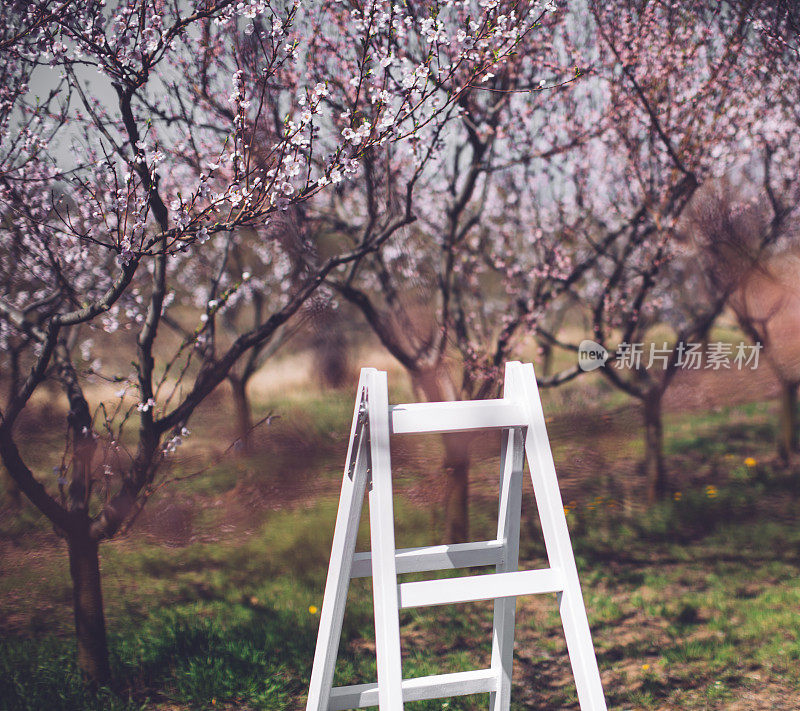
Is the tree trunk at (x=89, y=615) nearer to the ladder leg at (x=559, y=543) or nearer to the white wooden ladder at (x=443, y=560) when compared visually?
the white wooden ladder at (x=443, y=560)

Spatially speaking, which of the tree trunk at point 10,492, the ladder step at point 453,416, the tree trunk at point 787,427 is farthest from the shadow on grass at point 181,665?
the tree trunk at point 787,427

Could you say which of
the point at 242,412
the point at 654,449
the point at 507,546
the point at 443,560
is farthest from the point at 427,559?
the point at 654,449

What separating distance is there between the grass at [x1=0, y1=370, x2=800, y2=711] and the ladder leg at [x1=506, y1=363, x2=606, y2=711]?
4.79ft

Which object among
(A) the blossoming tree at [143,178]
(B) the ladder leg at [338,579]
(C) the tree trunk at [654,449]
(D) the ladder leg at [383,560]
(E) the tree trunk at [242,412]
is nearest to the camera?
(D) the ladder leg at [383,560]

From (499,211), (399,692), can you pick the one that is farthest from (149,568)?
(499,211)

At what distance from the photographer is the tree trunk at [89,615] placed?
10.6 ft

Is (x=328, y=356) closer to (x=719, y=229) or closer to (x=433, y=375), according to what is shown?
(x=433, y=375)

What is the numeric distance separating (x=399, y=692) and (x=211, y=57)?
333 centimetres

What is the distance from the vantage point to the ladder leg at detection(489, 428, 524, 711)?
2.31 m

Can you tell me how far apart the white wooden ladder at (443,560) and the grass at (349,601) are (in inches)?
40.8

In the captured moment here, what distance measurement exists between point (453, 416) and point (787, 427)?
4.60 metres

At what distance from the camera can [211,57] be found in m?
3.60

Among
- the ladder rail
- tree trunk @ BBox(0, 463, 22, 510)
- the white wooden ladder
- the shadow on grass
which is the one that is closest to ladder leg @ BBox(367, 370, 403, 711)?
the white wooden ladder

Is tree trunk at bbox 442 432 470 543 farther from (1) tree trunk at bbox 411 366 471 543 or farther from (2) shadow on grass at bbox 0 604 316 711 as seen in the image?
(2) shadow on grass at bbox 0 604 316 711
